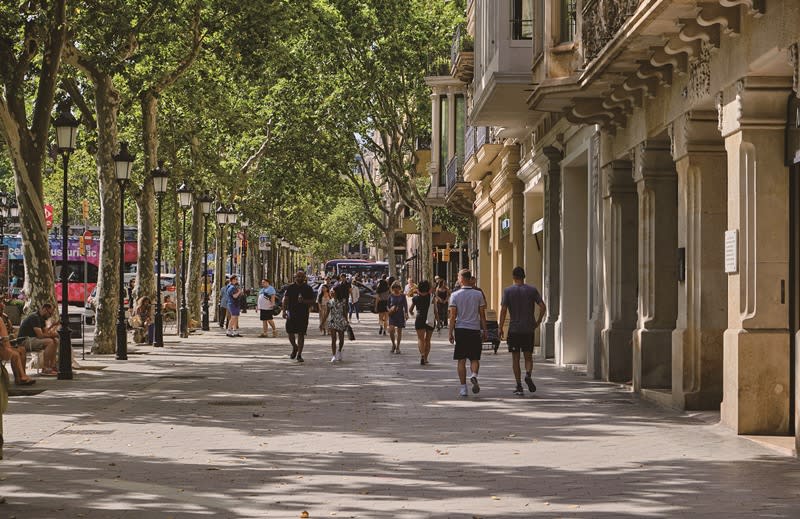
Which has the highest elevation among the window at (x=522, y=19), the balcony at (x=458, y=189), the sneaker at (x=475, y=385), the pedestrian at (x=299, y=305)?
the window at (x=522, y=19)

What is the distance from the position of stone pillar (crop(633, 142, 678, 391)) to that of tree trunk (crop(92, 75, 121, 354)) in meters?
13.2

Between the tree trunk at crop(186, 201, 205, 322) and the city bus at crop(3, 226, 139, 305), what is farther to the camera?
the city bus at crop(3, 226, 139, 305)

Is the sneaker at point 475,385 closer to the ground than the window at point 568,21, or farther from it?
closer to the ground

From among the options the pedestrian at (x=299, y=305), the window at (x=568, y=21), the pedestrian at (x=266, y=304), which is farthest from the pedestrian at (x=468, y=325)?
the pedestrian at (x=266, y=304)

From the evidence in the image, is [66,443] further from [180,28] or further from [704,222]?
[180,28]

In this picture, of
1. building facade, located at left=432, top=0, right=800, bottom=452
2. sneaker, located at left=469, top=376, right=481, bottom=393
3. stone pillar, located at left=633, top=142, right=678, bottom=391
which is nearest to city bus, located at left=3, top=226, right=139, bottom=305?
building facade, located at left=432, top=0, right=800, bottom=452

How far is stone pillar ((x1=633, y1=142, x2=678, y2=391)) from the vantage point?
65.4ft

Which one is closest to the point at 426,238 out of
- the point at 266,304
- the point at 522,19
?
the point at 266,304

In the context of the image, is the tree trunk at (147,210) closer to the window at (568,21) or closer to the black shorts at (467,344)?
the window at (568,21)

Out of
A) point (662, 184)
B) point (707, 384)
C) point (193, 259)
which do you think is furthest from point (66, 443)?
point (193, 259)

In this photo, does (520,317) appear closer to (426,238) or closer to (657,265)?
(657,265)

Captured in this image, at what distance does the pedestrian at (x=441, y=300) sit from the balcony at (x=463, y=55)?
19.1 feet

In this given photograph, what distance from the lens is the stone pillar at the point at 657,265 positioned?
1994cm

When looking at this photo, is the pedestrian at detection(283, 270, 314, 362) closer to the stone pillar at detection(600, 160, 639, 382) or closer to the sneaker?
the stone pillar at detection(600, 160, 639, 382)
